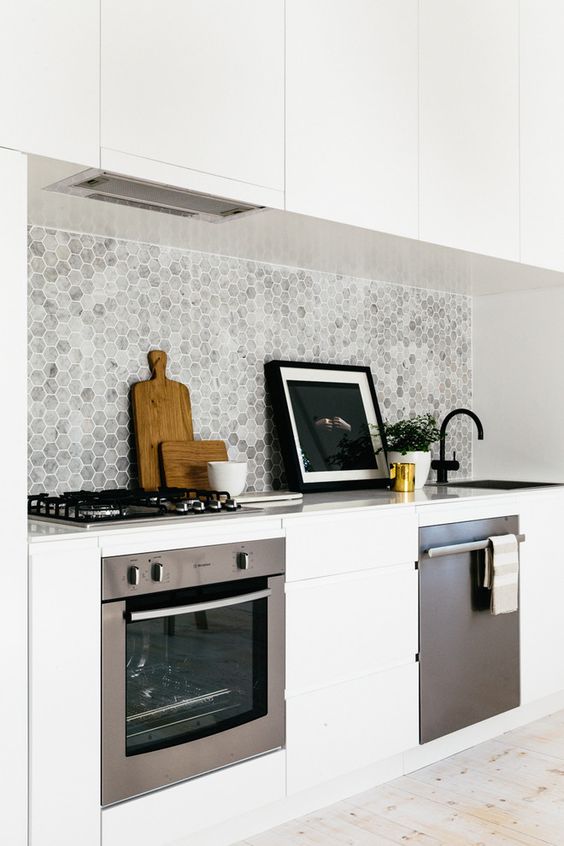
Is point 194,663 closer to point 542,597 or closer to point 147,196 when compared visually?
point 147,196

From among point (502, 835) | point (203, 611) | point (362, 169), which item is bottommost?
point (502, 835)

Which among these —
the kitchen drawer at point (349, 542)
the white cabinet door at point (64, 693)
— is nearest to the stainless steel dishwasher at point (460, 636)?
the kitchen drawer at point (349, 542)

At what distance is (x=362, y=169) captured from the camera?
287 centimetres

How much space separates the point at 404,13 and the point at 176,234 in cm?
108

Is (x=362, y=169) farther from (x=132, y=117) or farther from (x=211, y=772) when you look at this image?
(x=211, y=772)

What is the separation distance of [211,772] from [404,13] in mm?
2459

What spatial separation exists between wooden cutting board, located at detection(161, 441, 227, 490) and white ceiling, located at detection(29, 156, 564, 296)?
685 millimetres

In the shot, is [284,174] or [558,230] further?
[558,230]

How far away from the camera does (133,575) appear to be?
2158 mm

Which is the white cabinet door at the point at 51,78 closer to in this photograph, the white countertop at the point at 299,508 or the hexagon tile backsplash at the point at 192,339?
the hexagon tile backsplash at the point at 192,339
